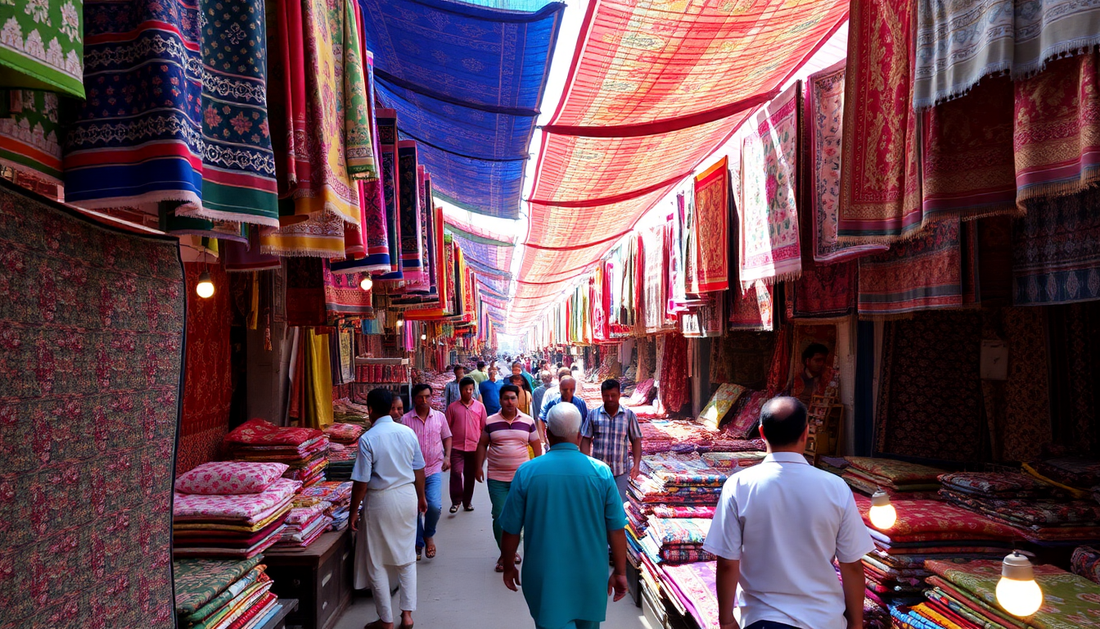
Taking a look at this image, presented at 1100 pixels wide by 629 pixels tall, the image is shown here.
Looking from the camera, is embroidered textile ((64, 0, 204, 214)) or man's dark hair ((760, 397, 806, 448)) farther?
man's dark hair ((760, 397, 806, 448))

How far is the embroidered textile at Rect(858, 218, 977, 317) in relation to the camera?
3.14 meters

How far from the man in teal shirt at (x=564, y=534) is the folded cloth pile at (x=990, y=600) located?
1.36 meters

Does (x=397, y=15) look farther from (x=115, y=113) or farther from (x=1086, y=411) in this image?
(x=1086, y=411)

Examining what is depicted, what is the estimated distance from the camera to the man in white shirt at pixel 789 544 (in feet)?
7.26

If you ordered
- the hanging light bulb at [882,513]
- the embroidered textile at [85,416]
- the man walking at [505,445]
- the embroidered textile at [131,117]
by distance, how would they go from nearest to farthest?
the embroidered textile at [131,117] → the embroidered textile at [85,416] → the hanging light bulb at [882,513] → the man walking at [505,445]

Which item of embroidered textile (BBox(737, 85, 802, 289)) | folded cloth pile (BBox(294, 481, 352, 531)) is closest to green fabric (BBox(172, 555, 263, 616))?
folded cloth pile (BBox(294, 481, 352, 531))

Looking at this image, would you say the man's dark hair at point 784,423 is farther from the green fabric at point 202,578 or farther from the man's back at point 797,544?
the green fabric at point 202,578

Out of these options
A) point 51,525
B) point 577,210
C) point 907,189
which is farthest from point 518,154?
point 51,525

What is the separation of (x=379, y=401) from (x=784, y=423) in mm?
2934

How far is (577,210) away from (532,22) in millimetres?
4837

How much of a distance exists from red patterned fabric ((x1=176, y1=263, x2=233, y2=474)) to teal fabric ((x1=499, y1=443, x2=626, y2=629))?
2.78m

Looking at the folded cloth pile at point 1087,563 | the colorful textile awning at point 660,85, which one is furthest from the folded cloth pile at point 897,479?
the colorful textile awning at point 660,85

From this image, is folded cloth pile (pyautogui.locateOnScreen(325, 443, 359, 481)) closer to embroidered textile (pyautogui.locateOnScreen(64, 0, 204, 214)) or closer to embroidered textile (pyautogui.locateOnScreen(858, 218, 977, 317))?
embroidered textile (pyautogui.locateOnScreen(858, 218, 977, 317))

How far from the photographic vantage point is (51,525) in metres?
1.67
